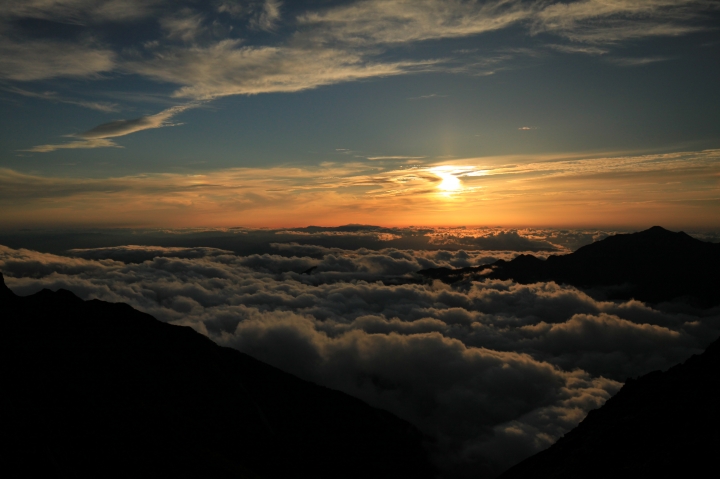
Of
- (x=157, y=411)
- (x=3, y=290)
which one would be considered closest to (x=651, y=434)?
(x=157, y=411)

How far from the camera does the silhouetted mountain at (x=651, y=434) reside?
49844 mm

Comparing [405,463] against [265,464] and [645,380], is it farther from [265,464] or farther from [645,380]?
[645,380]

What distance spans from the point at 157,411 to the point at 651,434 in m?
100

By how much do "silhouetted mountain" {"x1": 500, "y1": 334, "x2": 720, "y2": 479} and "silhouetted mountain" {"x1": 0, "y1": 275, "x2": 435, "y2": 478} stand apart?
66.2 meters

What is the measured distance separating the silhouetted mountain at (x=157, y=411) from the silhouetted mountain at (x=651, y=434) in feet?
217

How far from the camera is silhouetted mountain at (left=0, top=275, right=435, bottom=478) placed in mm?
81562

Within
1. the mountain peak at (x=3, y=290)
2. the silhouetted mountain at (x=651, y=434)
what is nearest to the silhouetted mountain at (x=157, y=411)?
the mountain peak at (x=3, y=290)

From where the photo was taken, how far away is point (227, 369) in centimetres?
14375

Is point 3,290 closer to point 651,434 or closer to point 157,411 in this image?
point 157,411

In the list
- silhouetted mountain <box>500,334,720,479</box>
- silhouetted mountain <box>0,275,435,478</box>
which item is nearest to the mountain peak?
silhouetted mountain <box>0,275,435,478</box>

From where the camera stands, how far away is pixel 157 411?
103688 mm

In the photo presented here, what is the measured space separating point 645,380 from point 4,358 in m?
132

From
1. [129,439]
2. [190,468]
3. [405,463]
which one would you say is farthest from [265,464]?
[405,463]

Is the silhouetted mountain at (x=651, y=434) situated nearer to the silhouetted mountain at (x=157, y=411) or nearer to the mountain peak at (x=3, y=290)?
the silhouetted mountain at (x=157, y=411)
